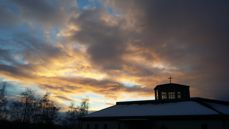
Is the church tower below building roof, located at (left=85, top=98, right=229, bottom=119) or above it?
above

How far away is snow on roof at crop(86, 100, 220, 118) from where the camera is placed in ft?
112

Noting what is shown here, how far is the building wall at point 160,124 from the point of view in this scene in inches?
1242

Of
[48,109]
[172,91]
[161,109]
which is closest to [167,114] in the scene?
[161,109]

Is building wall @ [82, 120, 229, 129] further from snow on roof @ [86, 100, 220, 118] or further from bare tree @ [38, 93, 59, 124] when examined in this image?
bare tree @ [38, 93, 59, 124]

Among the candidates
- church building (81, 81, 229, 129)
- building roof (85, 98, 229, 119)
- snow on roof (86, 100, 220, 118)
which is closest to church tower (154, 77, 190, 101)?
church building (81, 81, 229, 129)

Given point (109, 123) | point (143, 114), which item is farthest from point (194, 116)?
point (109, 123)

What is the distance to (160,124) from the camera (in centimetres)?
3559

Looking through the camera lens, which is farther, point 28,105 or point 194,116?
point 28,105

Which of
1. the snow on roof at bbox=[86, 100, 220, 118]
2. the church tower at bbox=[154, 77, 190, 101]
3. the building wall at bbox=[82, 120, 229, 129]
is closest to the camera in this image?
the building wall at bbox=[82, 120, 229, 129]

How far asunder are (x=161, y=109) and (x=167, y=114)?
3.26 m

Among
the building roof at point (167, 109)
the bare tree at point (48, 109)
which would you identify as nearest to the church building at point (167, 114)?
the building roof at point (167, 109)

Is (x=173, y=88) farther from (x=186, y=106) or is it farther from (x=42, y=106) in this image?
(x=42, y=106)

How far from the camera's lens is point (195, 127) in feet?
107

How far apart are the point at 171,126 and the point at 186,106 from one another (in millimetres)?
4299
